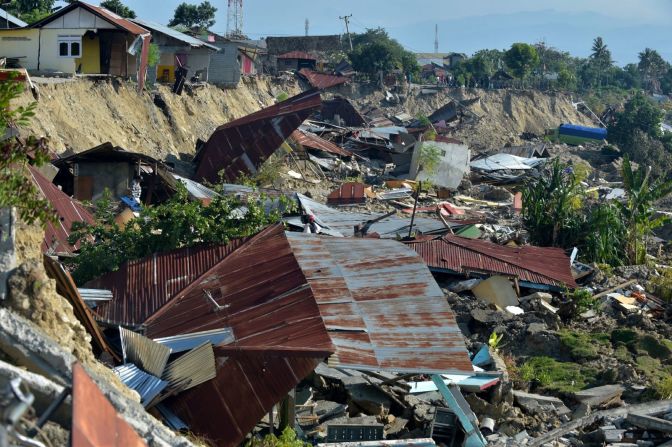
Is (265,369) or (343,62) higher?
(343,62)

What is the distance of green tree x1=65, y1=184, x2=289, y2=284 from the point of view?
41.1 ft

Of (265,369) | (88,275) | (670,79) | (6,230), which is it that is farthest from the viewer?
(670,79)

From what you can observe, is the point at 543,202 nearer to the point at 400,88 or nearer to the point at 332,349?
the point at 332,349

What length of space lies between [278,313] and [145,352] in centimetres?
154

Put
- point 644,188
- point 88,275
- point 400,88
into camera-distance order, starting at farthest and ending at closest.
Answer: point 400,88 → point 644,188 → point 88,275

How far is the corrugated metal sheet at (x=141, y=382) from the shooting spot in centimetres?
894

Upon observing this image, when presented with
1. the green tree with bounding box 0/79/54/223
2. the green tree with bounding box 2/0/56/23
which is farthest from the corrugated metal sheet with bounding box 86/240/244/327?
the green tree with bounding box 2/0/56/23

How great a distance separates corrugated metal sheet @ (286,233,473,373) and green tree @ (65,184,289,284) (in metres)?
0.81

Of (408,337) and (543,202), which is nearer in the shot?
(408,337)

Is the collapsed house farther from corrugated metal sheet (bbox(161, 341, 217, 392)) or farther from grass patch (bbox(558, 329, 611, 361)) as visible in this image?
grass patch (bbox(558, 329, 611, 361))

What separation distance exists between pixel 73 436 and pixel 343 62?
6097 centimetres

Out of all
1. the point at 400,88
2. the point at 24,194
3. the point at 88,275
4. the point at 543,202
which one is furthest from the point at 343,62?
the point at 24,194

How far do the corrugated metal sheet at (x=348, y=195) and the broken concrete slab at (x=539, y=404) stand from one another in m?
15.3

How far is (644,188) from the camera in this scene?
893 inches
